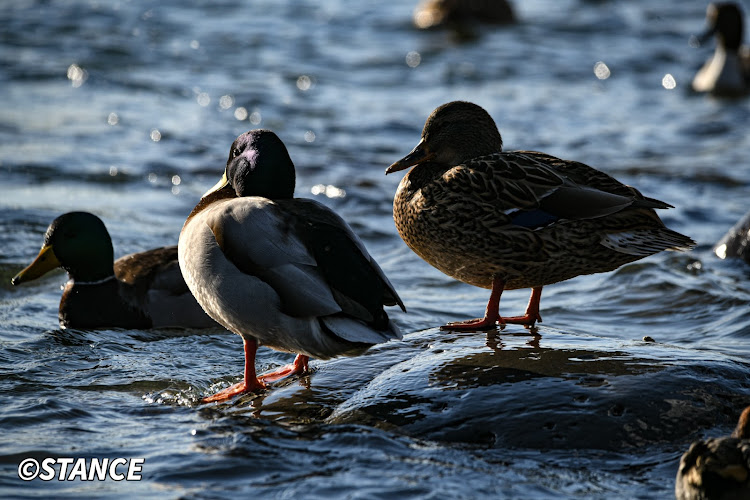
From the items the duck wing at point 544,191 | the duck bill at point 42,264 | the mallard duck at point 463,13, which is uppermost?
the mallard duck at point 463,13

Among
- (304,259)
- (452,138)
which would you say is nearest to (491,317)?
(452,138)

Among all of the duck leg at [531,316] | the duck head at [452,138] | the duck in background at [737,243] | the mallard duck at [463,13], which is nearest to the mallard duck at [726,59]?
the mallard duck at [463,13]

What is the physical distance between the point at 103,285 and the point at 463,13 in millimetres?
13485

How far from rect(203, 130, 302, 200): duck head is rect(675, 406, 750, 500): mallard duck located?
8.26 ft

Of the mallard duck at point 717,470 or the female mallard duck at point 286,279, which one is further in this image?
the female mallard duck at point 286,279

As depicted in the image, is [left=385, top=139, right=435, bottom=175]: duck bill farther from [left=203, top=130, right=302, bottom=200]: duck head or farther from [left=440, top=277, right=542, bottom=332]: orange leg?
[left=440, top=277, right=542, bottom=332]: orange leg

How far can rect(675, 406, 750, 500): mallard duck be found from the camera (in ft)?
11.0

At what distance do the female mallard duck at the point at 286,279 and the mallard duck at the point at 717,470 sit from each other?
1488mm

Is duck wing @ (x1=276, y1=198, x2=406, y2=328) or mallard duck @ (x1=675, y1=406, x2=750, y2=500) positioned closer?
mallard duck @ (x1=675, y1=406, x2=750, y2=500)

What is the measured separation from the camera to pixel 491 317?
17.6 feet

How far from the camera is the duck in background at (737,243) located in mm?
7593

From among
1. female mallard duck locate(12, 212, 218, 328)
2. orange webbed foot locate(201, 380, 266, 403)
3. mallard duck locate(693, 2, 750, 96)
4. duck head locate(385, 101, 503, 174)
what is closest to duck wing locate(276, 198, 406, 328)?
orange webbed foot locate(201, 380, 266, 403)

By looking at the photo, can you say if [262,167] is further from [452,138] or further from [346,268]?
[452,138]

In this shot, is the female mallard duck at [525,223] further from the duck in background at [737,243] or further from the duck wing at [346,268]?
the duck in background at [737,243]
